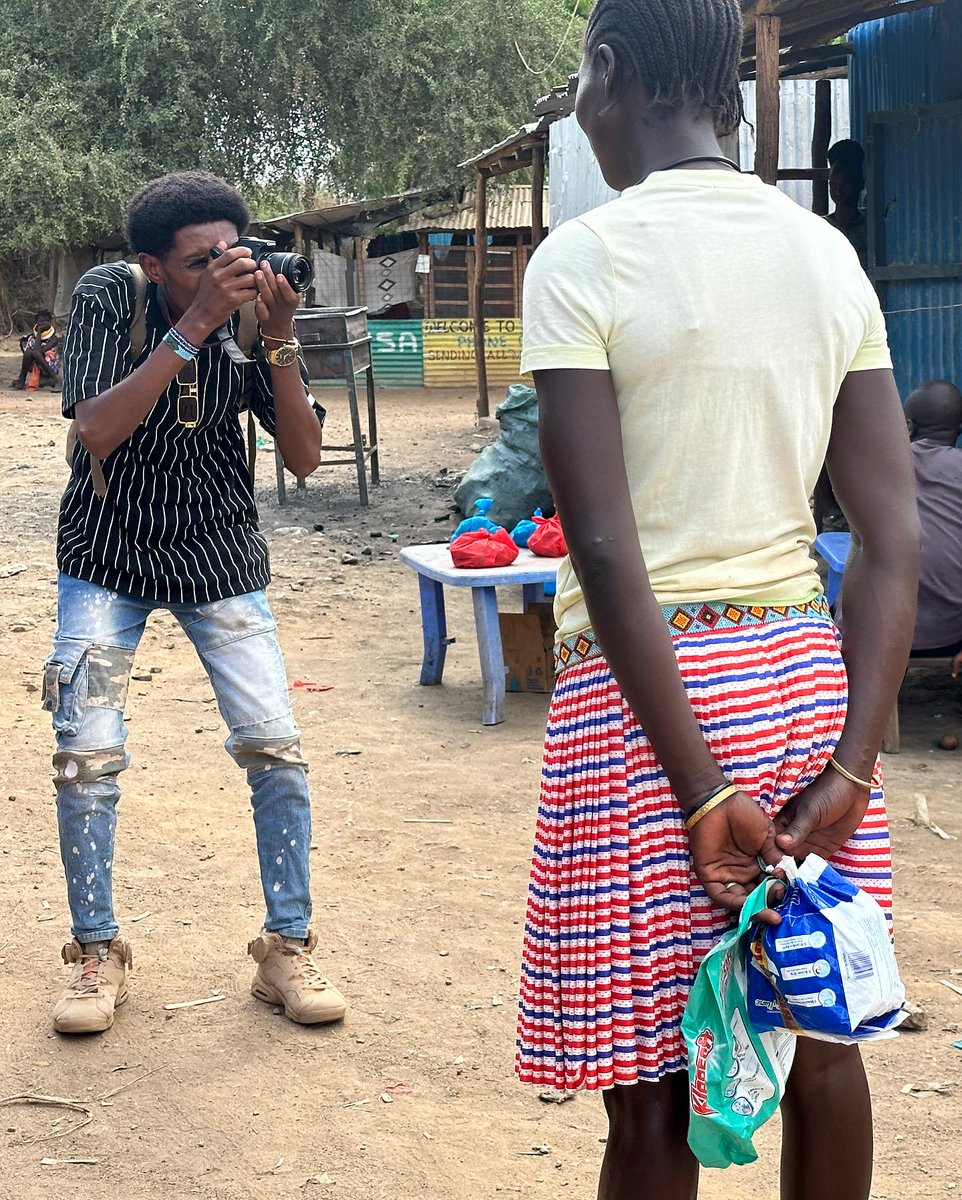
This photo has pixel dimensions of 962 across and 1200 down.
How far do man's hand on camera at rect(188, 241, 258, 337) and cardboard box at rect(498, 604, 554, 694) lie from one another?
3064mm

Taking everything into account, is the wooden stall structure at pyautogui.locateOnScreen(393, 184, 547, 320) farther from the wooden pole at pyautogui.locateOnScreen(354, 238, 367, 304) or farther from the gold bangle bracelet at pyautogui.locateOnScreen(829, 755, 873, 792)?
the gold bangle bracelet at pyautogui.locateOnScreen(829, 755, 873, 792)

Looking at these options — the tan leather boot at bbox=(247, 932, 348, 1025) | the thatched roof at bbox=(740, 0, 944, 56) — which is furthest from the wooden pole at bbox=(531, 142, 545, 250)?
the tan leather boot at bbox=(247, 932, 348, 1025)

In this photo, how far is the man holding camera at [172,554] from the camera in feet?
8.89

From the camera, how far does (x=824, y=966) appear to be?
1383mm

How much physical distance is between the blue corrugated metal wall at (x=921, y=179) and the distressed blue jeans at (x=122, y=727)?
5777mm

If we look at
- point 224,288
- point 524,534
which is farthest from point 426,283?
point 224,288

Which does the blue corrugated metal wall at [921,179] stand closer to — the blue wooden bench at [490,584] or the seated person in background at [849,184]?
the seated person in background at [849,184]

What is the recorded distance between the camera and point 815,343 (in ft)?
4.84

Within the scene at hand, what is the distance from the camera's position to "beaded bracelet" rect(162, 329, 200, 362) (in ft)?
8.45

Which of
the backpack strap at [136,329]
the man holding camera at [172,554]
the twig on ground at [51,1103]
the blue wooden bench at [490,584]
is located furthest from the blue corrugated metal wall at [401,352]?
the twig on ground at [51,1103]

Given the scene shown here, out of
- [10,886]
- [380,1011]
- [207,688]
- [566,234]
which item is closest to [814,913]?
[566,234]

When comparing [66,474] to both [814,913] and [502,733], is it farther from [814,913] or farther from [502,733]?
[814,913]

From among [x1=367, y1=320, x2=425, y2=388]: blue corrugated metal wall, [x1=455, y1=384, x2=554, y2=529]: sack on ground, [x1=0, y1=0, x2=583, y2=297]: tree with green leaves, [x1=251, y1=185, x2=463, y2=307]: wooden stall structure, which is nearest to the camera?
[x1=455, y1=384, x2=554, y2=529]: sack on ground

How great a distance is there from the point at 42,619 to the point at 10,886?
3478mm
